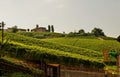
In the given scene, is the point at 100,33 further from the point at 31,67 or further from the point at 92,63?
the point at 31,67

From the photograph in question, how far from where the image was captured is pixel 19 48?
83.9ft

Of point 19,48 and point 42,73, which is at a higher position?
point 19,48

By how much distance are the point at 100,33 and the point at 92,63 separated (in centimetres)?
5918

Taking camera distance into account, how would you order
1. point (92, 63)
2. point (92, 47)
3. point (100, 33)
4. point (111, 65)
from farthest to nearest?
point (100, 33) → point (92, 47) → point (111, 65) → point (92, 63)

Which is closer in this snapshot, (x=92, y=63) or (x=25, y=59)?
(x=25, y=59)

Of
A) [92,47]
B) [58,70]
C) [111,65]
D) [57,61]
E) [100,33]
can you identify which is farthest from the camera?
[100,33]

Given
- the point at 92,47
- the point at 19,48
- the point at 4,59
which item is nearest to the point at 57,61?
the point at 19,48

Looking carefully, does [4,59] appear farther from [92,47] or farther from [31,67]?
[92,47]

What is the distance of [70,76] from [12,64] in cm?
391

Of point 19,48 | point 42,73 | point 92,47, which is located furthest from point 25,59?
point 92,47

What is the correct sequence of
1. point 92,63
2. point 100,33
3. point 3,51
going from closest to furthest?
point 3,51 < point 92,63 < point 100,33

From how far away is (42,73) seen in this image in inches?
808

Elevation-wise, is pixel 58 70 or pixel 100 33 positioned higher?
pixel 100 33

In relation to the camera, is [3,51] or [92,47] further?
[92,47]
